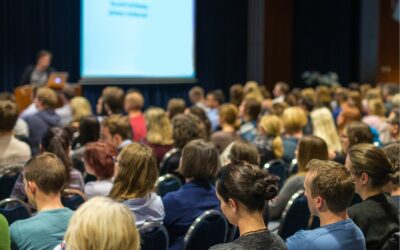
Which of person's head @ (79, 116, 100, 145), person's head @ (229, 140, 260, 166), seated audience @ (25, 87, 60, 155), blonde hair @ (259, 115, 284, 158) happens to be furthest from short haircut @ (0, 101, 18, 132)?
blonde hair @ (259, 115, 284, 158)

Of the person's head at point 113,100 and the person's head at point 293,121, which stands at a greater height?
the person's head at point 113,100

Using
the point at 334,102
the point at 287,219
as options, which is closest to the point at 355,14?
the point at 334,102

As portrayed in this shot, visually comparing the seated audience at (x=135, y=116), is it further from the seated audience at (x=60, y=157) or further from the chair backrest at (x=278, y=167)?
the seated audience at (x=60, y=157)

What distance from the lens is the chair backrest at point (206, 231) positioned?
292 cm

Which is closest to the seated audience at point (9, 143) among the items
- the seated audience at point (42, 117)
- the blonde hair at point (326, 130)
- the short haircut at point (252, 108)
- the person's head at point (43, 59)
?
the seated audience at point (42, 117)

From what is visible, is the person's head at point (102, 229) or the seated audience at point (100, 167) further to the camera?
the seated audience at point (100, 167)

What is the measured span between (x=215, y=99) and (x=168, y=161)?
3.89 metres

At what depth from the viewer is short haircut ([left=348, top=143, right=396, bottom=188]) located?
3084 millimetres

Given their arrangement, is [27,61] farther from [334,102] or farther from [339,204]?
[339,204]

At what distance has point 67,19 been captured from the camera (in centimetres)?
1073

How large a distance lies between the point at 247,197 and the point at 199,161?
1.13 meters

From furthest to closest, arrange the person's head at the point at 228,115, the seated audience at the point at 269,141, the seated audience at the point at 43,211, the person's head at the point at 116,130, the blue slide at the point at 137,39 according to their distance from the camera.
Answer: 1. the blue slide at the point at 137,39
2. the person's head at the point at 228,115
3. the seated audience at the point at 269,141
4. the person's head at the point at 116,130
5. the seated audience at the point at 43,211

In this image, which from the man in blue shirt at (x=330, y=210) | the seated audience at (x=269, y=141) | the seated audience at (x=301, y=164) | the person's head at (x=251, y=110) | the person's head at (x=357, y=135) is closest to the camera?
the man in blue shirt at (x=330, y=210)

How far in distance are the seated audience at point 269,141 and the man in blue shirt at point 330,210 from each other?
268cm
